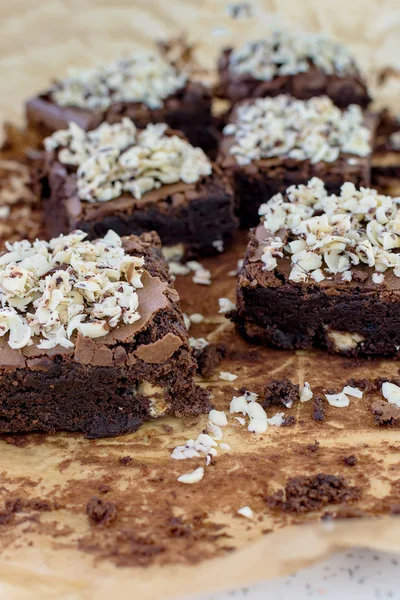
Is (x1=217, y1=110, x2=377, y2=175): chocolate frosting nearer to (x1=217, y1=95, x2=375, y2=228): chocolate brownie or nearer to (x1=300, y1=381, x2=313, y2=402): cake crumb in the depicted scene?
(x1=217, y1=95, x2=375, y2=228): chocolate brownie

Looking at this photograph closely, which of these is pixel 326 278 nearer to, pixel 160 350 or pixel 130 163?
pixel 160 350

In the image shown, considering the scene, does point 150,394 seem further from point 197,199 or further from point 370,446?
point 197,199

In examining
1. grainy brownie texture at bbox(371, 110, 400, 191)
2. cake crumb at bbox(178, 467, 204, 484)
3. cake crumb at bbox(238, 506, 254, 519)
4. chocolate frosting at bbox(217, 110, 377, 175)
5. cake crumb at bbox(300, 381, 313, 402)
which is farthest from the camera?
grainy brownie texture at bbox(371, 110, 400, 191)

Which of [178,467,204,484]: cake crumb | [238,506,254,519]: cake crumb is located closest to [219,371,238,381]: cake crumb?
[178,467,204,484]: cake crumb

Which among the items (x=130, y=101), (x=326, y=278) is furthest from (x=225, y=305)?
(x=130, y=101)

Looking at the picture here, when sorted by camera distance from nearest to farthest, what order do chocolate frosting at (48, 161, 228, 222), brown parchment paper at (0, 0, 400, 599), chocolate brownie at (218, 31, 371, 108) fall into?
brown parchment paper at (0, 0, 400, 599) → chocolate frosting at (48, 161, 228, 222) → chocolate brownie at (218, 31, 371, 108)

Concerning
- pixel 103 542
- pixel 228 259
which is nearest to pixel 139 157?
pixel 228 259
